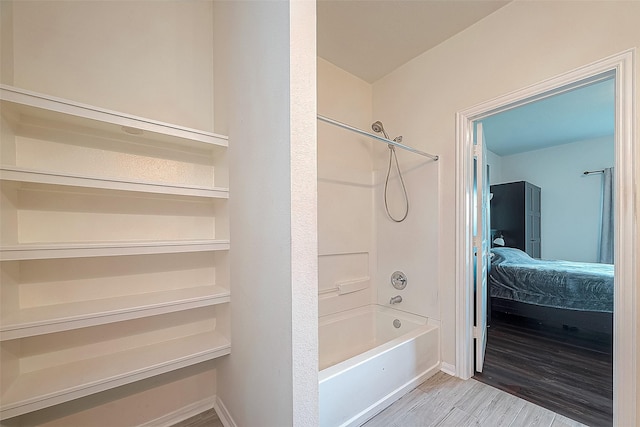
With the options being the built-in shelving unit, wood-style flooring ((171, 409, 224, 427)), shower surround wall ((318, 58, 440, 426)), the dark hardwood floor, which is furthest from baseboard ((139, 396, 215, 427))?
the dark hardwood floor

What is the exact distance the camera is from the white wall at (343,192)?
2.12 m

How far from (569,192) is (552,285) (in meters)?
2.82

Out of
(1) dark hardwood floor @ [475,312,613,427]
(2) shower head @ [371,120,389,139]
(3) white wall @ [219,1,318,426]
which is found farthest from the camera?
(2) shower head @ [371,120,389,139]

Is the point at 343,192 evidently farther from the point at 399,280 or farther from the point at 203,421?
the point at 203,421

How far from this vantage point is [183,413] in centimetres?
144

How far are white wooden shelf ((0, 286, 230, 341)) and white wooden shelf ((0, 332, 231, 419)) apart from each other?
239mm

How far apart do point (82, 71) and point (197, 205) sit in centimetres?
82

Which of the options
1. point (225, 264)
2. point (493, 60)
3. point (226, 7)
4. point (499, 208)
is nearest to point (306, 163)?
point (225, 264)

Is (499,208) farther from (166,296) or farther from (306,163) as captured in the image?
(166,296)

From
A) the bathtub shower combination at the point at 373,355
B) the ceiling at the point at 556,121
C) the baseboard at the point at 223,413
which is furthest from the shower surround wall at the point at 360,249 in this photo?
the ceiling at the point at 556,121

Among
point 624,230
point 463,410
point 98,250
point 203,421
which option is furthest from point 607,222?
point 98,250

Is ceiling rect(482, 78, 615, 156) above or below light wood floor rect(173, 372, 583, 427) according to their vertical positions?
above

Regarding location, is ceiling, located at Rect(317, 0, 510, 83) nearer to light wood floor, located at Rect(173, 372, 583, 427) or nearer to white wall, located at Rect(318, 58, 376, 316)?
white wall, located at Rect(318, 58, 376, 316)

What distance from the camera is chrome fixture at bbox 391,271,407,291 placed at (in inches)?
84.8
